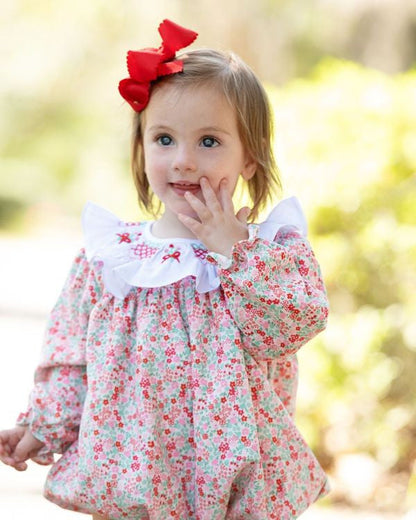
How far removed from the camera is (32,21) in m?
A: 14.2

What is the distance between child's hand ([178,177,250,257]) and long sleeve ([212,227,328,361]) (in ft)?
0.20

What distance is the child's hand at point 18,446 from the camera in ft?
7.38

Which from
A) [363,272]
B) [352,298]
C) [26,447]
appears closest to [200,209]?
[26,447]

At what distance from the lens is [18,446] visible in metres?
2.25

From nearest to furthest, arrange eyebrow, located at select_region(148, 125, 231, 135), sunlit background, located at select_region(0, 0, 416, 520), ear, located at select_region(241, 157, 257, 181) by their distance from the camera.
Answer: eyebrow, located at select_region(148, 125, 231, 135) < ear, located at select_region(241, 157, 257, 181) < sunlit background, located at select_region(0, 0, 416, 520)

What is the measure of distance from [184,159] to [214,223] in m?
0.17

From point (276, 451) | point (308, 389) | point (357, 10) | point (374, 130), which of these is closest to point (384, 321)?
point (308, 389)

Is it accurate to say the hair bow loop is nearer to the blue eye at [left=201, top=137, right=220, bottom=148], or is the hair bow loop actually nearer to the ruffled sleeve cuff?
the blue eye at [left=201, top=137, right=220, bottom=148]

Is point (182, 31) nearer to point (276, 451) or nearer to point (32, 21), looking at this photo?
point (276, 451)

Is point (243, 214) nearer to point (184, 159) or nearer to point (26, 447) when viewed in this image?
point (184, 159)

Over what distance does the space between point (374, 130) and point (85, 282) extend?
85.0 inches

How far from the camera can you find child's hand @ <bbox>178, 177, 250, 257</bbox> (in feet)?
6.64

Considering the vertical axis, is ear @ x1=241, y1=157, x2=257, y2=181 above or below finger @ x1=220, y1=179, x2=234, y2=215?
above

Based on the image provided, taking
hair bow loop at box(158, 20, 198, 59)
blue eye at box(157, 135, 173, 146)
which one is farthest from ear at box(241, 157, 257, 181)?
hair bow loop at box(158, 20, 198, 59)
